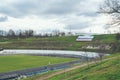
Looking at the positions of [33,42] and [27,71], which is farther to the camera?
[33,42]

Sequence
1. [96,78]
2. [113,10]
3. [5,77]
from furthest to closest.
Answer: [5,77] → [113,10] → [96,78]

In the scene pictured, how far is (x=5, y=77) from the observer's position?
4681cm

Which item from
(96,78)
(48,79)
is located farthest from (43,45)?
(96,78)

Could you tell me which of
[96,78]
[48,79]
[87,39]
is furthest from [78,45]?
[96,78]

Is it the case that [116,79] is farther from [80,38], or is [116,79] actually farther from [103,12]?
[80,38]

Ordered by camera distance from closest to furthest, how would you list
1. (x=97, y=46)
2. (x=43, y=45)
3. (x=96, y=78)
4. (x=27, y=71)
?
(x=96, y=78) < (x=27, y=71) < (x=97, y=46) < (x=43, y=45)

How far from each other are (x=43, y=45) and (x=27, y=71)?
101412 millimetres

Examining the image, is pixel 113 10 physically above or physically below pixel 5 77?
above

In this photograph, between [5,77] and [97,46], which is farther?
[97,46]

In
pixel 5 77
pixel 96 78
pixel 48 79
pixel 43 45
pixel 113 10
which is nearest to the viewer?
pixel 96 78

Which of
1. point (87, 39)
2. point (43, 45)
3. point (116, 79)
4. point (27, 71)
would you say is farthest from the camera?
point (87, 39)

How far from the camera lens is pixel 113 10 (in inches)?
1234

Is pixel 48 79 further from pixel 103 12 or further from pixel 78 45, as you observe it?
pixel 78 45

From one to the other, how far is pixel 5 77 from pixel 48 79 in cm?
1171
